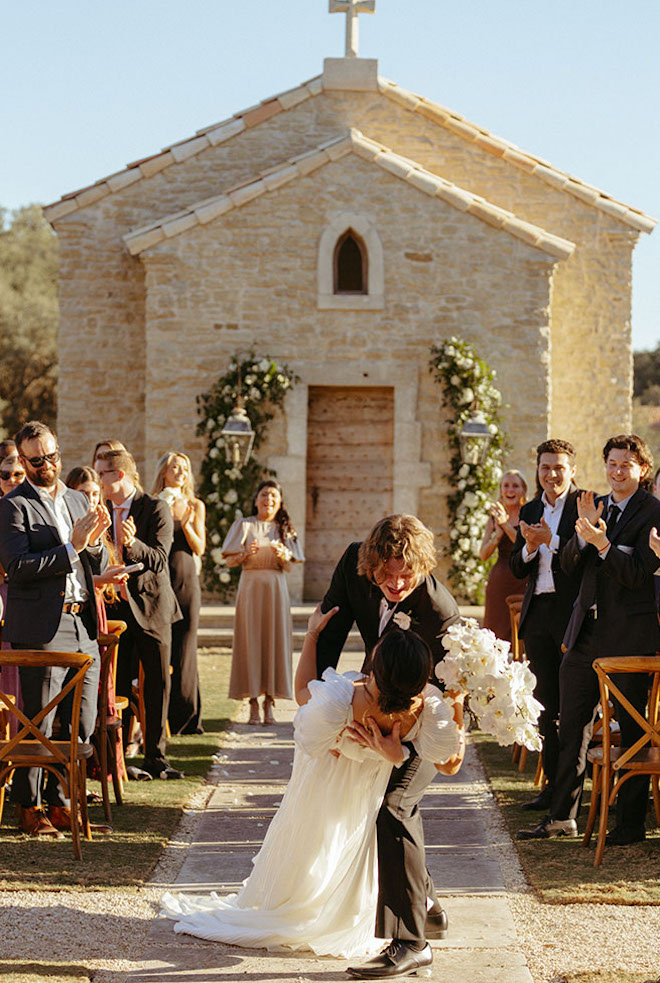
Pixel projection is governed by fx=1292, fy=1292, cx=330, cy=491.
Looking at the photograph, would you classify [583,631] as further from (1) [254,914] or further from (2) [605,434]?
(2) [605,434]

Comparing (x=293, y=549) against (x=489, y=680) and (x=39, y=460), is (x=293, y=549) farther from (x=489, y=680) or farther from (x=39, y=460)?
(x=489, y=680)

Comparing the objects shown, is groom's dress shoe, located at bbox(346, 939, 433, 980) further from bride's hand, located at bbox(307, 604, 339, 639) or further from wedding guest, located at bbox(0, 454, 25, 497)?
wedding guest, located at bbox(0, 454, 25, 497)

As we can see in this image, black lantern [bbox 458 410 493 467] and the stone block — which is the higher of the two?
the stone block

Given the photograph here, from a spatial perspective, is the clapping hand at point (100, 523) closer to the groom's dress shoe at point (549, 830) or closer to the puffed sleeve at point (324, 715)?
the puffed sleeve at point (324, 715)

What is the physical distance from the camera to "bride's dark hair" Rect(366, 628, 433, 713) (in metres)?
4.32

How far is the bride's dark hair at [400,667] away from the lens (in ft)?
14.2

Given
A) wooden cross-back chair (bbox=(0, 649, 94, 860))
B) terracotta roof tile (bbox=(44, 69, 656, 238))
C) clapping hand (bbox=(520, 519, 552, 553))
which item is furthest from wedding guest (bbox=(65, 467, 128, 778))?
terracotta roof tile (bbox=(44, 69, 656, 238))

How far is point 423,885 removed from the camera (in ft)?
15.0

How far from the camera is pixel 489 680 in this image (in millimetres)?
4438

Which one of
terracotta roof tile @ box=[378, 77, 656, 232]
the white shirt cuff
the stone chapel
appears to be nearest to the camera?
the white shirt cuff

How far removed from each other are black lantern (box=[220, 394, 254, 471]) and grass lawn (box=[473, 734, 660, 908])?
828 cm

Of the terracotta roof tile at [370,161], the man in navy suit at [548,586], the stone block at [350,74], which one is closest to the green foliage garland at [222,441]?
the terracotta roof tile at [370,161]

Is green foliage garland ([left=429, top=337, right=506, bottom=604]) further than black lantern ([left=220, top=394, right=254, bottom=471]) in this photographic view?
Yes

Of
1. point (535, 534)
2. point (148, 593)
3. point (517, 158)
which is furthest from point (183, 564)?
point (517, 158)
